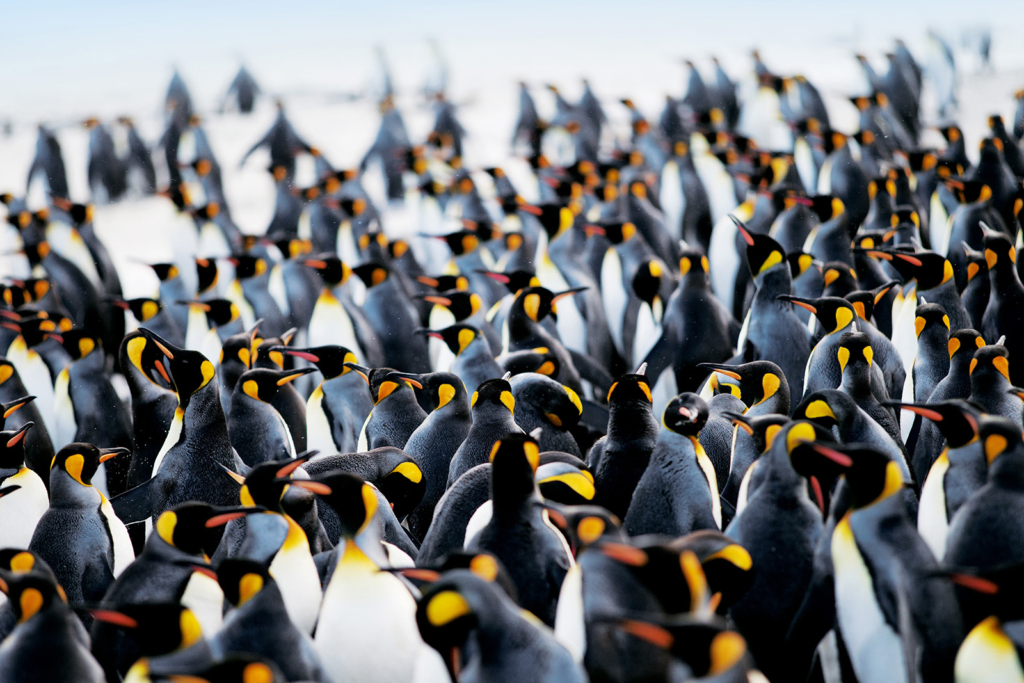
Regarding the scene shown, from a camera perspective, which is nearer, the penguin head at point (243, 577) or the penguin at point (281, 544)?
the penguin head at point (243, 577)

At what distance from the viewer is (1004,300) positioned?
3881 millimetres

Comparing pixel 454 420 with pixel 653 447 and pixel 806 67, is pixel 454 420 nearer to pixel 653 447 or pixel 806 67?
pixel 653 447

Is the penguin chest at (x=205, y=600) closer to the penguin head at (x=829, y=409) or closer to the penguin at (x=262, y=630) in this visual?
the penguin at (x=262, y=630)

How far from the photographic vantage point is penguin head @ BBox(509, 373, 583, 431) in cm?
344

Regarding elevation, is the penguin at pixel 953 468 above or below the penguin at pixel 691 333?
above

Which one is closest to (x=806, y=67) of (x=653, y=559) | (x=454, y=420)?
(x=454, y=420)

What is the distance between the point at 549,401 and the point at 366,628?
1.41m

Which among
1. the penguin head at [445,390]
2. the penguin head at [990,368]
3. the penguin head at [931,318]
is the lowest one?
the penguin head at [445,390]

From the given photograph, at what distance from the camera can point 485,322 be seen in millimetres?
4879

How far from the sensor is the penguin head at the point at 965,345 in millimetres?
3205

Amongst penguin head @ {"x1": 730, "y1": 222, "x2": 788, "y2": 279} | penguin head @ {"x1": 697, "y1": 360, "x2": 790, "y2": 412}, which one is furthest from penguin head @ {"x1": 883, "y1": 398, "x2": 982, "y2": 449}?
penguin head @ {"x1": 730, "y1": 222, "x2": 788, "y2": 279}

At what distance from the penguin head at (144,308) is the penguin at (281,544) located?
2.93m

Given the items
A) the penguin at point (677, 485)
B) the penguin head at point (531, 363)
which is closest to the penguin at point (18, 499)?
the penguin head at point (531, 363)

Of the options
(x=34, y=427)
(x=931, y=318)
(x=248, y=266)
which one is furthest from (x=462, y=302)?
(x=931, y=318)
